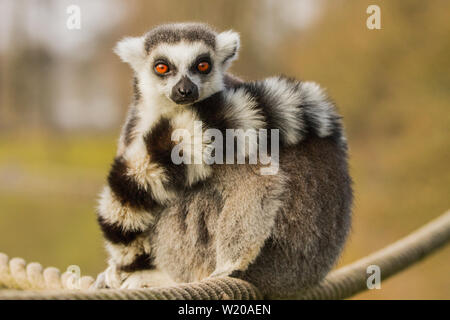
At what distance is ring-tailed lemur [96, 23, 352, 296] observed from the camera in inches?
84.2

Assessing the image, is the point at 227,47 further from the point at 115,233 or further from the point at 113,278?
the point at 113,278

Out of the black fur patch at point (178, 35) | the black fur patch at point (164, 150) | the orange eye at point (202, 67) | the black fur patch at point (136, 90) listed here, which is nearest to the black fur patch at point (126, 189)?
the black fur patch at point (164, 150)

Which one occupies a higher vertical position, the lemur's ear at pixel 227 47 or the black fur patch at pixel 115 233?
the lemur's ear at pixel 227 47

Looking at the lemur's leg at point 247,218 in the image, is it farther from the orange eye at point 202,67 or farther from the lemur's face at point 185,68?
the orange eye at point 202,67

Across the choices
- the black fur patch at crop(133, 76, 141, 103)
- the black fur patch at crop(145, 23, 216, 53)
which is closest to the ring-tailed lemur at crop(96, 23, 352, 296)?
the black fur patch at crop(133, 76, 141, 103)

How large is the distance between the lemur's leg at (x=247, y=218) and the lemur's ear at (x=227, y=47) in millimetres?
704

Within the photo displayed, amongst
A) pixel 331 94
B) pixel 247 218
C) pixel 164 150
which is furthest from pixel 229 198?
pixel 331 94

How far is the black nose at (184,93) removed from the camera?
2346 millimetres

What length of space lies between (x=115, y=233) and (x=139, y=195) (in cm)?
17

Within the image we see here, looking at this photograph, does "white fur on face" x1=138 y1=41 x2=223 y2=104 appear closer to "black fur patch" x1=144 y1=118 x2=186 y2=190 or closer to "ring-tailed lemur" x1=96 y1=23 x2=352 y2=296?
"ring-tailed lemur" x1=96 y1=23 x2=352 y2=296

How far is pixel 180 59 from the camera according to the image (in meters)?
2.56

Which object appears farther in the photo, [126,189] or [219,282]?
[126,189]
